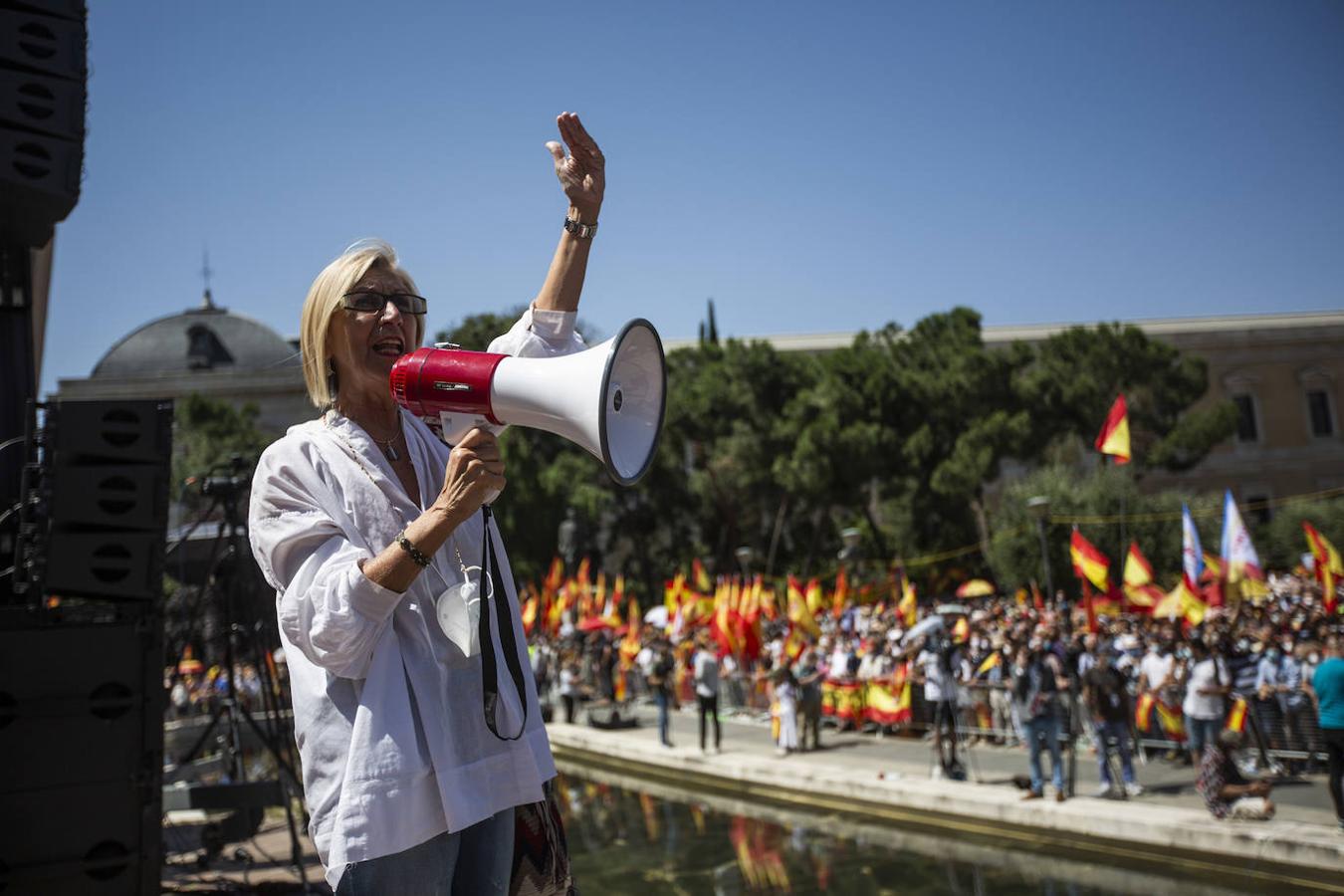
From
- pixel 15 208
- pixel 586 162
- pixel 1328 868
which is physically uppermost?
pixel 15 208

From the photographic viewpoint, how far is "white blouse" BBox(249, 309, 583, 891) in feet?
6.01

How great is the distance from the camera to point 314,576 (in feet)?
6.28

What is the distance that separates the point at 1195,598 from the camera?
1531 centimetres

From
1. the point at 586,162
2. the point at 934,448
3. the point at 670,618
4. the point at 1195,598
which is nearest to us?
the point at 586,162

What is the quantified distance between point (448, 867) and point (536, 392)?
0.81 meters

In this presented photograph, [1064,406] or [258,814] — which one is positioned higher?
[1064,406]

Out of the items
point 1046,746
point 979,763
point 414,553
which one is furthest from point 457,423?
point 979,763

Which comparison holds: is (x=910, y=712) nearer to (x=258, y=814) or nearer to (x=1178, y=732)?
(x=1178, y=732)

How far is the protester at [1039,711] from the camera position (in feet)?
35.3

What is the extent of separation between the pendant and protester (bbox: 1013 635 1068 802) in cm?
982

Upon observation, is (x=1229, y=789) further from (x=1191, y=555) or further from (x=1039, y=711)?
(x=1191, y=555)

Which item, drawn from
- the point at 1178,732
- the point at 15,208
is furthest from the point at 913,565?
the point at 15,208

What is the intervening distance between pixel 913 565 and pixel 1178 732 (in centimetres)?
2392

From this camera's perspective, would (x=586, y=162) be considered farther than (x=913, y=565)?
No
